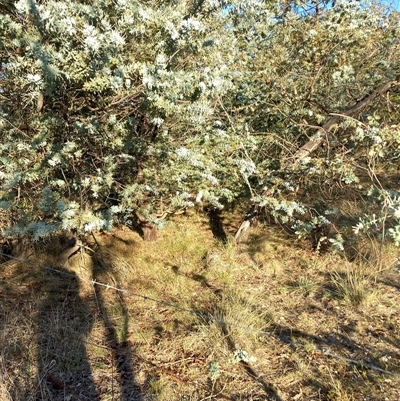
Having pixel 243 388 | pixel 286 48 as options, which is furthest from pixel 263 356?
pixel 286 48

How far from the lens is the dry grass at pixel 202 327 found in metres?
3.21

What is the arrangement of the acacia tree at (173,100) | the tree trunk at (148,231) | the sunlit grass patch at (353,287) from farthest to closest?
the tree trunk at (148,231) → the sunlit grass patch at (353,287) → the acacia tree at (173,100)

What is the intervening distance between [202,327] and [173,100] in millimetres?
2233

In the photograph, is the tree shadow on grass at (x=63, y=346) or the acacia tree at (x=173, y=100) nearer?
the acacia tree at (x=173, y=100)

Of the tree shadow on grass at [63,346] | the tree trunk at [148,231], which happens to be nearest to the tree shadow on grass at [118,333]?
the tree shadow on grass at [63,346]

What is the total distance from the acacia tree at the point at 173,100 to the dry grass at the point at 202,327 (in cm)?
101

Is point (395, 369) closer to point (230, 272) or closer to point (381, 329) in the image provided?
point (381, 329)

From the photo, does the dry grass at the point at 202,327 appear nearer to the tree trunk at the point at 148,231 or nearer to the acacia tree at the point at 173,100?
the tree trunk at the point at 148,231

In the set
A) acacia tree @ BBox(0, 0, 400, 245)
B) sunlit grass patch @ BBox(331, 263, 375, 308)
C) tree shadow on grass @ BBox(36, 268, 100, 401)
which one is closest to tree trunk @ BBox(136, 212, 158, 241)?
acacia tree @ BBox(0, 0, 400, 245)

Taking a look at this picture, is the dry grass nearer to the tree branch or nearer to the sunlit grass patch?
the sunlit grass patch

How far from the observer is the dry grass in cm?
321

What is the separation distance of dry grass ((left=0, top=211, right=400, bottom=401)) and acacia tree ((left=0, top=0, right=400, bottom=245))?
39.8 inches

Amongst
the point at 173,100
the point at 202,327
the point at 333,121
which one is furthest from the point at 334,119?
the point at 202,327

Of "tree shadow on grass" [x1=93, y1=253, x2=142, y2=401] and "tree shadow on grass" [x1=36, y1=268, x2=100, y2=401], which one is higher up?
"tree shadow on grass" [x1=93, y1=253, x2=142, y2=401]
